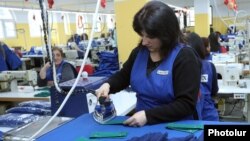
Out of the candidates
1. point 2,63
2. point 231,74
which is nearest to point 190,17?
point 231,74

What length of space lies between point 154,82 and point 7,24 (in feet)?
38.7

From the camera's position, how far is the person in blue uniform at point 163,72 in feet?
4.88

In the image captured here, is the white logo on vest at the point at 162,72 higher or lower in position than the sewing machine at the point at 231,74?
higher

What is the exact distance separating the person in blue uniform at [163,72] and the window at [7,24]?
11.3 meters

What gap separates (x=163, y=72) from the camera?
1562 mm

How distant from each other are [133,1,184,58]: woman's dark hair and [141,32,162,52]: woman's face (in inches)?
0.8

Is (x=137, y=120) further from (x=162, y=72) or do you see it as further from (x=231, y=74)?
(x=231, y=74)

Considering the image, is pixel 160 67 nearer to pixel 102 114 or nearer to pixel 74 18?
pixel 102 114

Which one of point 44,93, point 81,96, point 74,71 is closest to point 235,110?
point 74,71

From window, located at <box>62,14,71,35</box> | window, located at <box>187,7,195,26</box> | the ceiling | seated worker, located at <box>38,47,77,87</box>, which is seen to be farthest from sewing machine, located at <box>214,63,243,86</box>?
window, located at <box>62,14,71,35</box>

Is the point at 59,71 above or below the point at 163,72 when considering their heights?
below
